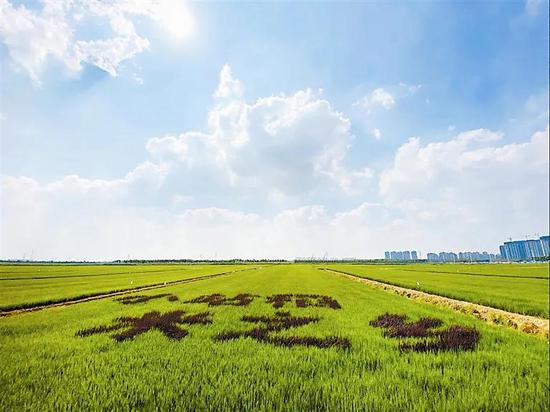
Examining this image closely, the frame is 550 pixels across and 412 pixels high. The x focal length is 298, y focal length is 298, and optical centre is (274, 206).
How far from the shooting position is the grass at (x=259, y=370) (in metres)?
5.26

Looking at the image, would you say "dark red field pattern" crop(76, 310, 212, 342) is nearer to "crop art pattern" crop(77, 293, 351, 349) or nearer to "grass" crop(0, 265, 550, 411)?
"crop art pattern" crop(77, 293, 351, 349)

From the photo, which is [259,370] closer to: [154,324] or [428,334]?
[428,334]

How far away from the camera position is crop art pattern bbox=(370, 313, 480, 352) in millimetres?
8797

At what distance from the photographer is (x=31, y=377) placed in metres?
6.45

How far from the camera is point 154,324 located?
40.7 ft

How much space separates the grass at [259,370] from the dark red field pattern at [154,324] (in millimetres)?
135

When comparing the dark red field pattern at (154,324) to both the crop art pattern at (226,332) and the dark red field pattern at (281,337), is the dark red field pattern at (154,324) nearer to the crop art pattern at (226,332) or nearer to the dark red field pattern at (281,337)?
the crop art pattern at (226,332)

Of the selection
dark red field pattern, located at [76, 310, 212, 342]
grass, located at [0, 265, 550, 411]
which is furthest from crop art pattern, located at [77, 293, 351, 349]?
grass, located at [0, 265, 550, 411]

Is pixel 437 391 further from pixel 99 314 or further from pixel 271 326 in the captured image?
pixel 99 314

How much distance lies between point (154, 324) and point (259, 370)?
24.3 ft

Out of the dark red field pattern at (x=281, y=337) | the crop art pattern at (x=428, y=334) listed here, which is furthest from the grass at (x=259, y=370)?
the crop art pattern at (x=428, y=334)

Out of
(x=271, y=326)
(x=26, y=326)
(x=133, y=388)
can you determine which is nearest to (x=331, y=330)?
(x=271, y=326)

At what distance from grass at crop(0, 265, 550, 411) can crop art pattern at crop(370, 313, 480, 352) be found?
0.85 feet

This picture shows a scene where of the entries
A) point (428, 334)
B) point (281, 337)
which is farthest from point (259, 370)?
point (428, 334)
